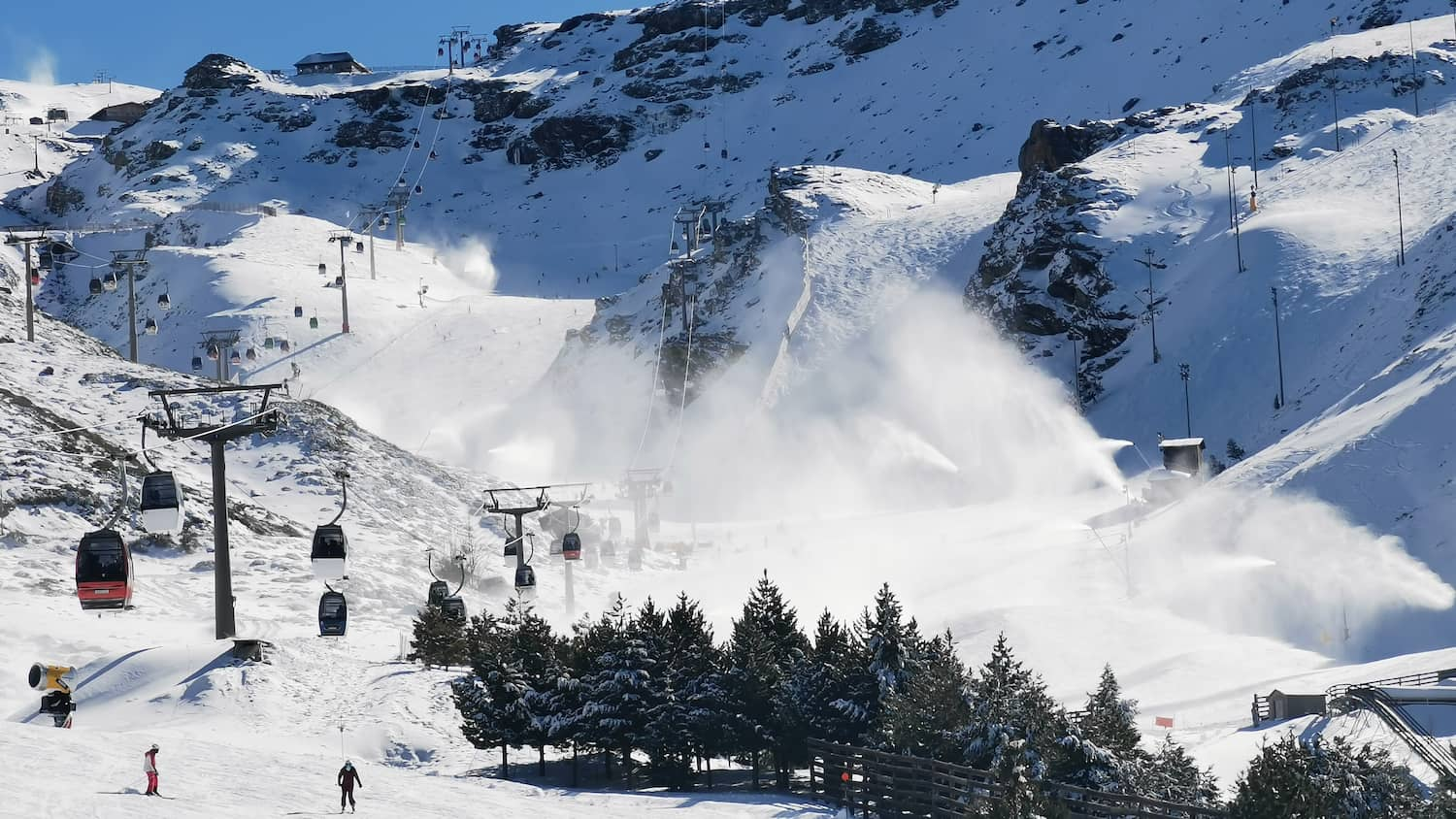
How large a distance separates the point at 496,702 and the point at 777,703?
7843mm

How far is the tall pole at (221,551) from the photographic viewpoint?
4603 cm

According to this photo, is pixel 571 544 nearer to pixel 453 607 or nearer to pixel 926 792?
pixel 453 607

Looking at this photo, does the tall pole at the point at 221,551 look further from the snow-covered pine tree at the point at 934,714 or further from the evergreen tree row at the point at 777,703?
the snow-covered pine tree at the point at 934,714

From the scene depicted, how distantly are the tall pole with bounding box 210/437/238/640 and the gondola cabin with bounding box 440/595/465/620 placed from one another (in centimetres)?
822

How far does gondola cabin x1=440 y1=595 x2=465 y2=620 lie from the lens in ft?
179

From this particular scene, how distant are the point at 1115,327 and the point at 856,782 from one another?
94759 mm

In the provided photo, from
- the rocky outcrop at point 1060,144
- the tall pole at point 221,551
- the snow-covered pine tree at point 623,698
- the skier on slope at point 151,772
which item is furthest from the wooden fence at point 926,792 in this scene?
the rocky outcrop at point 1060,144

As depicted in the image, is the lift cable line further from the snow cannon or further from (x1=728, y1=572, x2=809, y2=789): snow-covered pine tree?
(x1=728, y1=572, x2=809, y2=789): snow-covered pine tree

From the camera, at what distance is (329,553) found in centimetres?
4075

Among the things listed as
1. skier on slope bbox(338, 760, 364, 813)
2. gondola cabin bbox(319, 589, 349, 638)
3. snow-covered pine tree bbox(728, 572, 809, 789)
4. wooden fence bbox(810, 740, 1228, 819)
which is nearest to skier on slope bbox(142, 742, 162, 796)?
skier on slope bbox(338, 760, 364, 813)

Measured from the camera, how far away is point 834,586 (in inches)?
3406

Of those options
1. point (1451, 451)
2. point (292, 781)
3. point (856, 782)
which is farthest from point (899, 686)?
point (1451, 451)

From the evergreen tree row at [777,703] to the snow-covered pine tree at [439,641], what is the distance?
24.5 feet

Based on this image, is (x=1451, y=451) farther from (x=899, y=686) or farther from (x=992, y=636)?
(x=899, y=686)
